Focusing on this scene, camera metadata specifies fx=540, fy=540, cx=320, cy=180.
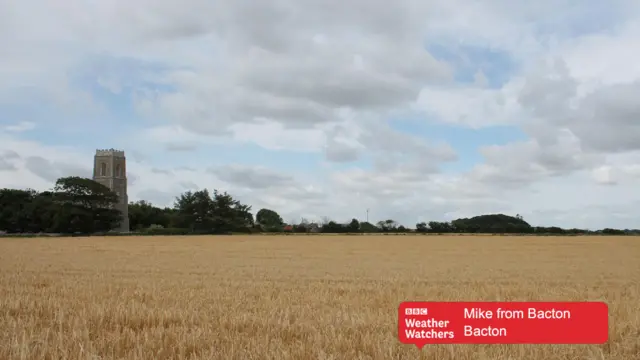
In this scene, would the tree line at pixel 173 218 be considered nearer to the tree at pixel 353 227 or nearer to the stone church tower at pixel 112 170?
the tree at pixel 353 227

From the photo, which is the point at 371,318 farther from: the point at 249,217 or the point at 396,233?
the point at 249,217

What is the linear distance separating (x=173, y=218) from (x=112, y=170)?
30.7 meters

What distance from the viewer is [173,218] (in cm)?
11812

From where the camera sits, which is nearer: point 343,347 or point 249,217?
point 343,347

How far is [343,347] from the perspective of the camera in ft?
21.5

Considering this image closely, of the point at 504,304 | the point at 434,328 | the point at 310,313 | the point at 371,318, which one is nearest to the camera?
the point at 434,328

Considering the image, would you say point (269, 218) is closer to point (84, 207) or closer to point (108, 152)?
point (108, 152)

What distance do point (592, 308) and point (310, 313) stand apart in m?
5.13

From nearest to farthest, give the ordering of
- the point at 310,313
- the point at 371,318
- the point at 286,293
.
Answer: the point at 371,318 < the point at 310,313 < the point at 286,293

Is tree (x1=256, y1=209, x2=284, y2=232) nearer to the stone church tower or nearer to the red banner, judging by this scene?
the stone church tower

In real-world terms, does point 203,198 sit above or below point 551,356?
above

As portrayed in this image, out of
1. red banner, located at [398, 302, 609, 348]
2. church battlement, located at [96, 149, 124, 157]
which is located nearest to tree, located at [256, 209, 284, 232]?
church battlement, located at [96, 149, 124, 157]

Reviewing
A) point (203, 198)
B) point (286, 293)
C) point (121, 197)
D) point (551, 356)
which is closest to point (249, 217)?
point (203, 198)

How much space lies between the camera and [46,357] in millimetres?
6207
